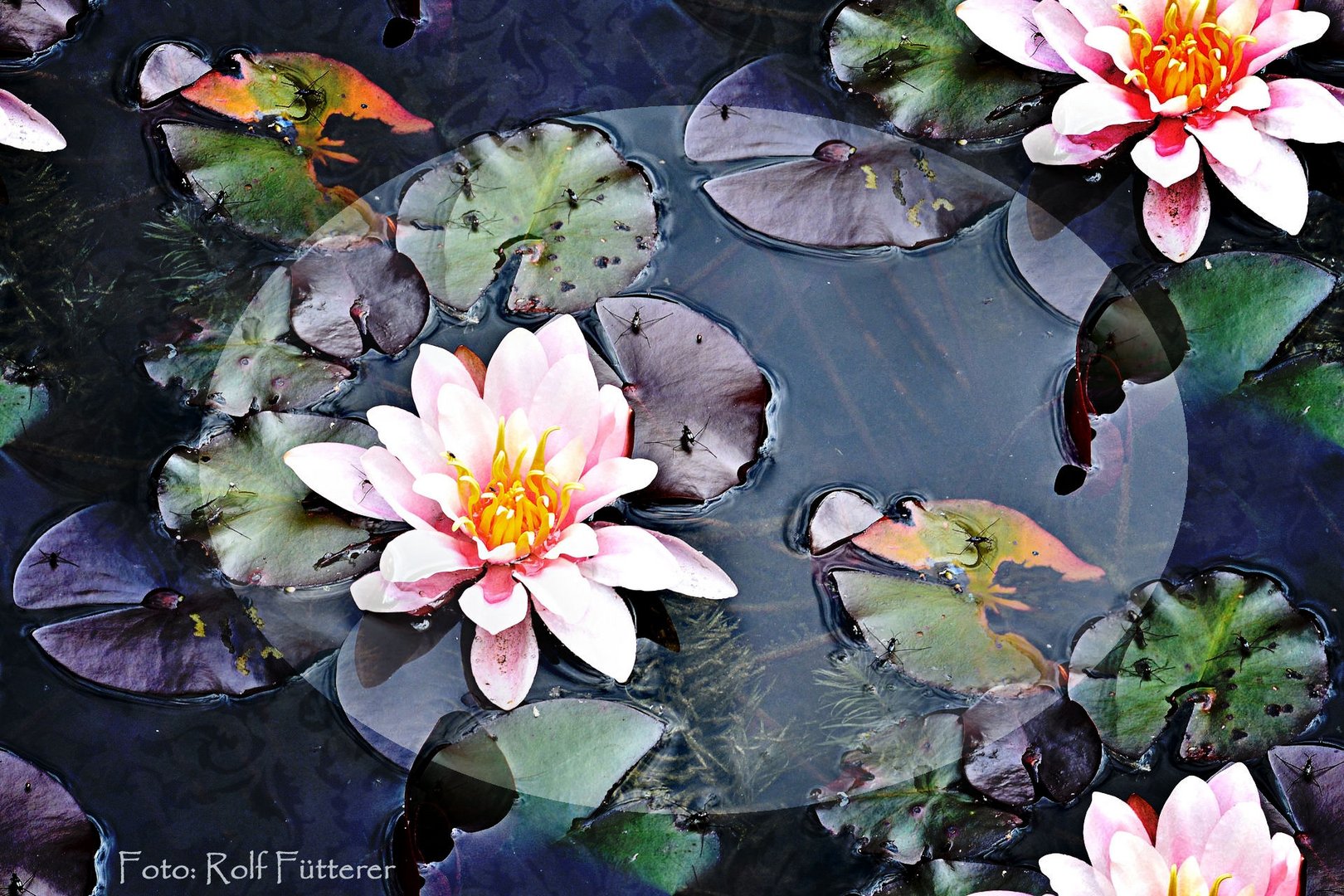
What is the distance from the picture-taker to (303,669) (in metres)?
2.70

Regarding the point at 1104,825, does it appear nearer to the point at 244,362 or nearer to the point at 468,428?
the point at 468,428

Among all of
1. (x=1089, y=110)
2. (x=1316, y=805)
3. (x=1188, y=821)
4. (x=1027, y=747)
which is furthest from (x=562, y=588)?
(x=1316, y=805)

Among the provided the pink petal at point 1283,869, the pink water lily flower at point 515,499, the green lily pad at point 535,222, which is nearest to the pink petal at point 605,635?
the pink water lily flower at point 515,499

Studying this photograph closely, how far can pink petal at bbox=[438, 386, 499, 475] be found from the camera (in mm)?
2469

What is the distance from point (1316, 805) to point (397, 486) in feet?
8.27

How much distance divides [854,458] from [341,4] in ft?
7.17

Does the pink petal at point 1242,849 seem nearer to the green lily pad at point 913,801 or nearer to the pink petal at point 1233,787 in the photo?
the pink petal at point 1233,787

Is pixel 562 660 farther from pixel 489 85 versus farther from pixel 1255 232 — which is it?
pixel 1255 232

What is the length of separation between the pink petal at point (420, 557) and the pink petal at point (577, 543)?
233mm

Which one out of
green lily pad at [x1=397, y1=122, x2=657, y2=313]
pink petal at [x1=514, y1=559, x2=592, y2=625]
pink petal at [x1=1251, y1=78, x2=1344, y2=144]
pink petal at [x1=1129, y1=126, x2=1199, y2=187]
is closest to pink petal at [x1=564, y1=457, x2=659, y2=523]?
pink petal at [x1=514, y1=559, x2=592, y2=625]

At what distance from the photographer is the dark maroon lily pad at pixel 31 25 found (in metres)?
3.16

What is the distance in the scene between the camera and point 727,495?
112 inches

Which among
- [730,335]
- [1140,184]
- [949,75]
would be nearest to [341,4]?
[730,335]

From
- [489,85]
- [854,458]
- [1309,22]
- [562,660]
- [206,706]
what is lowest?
[206,706]
